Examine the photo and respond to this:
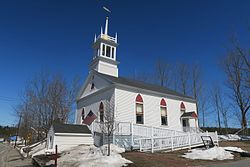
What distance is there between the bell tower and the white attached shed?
29.3 ft

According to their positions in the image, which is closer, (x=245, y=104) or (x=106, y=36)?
(x=106, y=36)

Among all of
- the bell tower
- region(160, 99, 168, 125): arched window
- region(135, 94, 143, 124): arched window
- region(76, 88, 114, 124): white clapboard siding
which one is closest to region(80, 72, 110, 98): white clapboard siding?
region(76, 88, 114, 124): white clapboard siding

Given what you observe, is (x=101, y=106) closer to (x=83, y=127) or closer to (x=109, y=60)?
(x=83, y=127)

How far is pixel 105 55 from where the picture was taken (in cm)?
2594

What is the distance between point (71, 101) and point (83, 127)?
47.2 feet

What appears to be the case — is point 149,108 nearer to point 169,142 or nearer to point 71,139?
point 169,142

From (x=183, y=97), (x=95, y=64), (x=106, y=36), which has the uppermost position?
(x=106, y=36)

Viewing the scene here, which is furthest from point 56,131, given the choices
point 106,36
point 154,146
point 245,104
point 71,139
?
point 245,104

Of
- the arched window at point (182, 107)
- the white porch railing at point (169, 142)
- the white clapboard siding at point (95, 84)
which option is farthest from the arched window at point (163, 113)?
the white clapboard siding at point (95, 84)

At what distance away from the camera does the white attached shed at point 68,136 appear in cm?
1635

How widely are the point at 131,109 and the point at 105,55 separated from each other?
29.6 feet

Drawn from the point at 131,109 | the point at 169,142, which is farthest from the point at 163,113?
the point at 169,142

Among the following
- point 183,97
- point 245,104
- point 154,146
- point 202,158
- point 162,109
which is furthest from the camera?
point 245,104

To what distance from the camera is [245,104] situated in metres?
32.1
